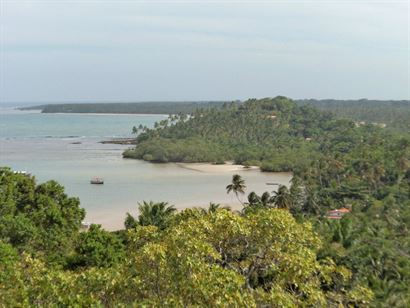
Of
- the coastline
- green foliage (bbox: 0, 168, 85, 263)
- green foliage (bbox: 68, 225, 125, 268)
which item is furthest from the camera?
the coastline

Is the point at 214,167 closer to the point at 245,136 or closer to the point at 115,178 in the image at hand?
the point at 115,178

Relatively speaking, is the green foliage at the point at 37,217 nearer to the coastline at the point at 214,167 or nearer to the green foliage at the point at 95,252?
the green foliage at the point at 95,252

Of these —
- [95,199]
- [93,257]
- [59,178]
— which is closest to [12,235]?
[93,257]

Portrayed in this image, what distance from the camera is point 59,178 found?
2127 inches

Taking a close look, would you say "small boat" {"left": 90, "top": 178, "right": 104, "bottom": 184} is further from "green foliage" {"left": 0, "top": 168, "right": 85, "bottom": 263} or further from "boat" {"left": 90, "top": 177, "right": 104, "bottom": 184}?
"green foliage" {"left": 0, "top": 168, "right": 85, "bottom": 263}

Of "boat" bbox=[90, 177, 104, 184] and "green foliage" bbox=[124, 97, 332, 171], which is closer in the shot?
"boat" bbox=[90, 177, 104, 184]

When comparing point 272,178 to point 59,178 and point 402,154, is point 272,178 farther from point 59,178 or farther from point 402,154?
point 59,178

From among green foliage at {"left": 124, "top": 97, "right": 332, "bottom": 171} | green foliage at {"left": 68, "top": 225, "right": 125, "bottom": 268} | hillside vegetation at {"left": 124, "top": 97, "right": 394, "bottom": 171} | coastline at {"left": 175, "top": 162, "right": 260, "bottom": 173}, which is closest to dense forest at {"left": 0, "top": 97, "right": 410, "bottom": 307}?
green foliage at {"left": 68, "top": 225, "right": 125, "bottom": 268}

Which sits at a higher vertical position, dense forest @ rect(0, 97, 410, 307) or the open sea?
dense forest @ rect(0, 97, 410, 307)

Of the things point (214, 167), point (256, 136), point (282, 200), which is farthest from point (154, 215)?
point (256, 136)

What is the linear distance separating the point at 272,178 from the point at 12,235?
4120 centimetres

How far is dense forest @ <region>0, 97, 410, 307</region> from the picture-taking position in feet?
32.2

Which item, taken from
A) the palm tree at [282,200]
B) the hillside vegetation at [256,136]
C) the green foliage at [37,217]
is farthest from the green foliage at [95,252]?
the hillside vegetation at [256,136]

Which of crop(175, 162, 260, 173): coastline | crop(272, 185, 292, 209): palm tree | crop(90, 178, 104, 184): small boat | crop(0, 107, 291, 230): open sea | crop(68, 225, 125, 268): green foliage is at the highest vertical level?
crop(68, 225, 125, 268): green foliage
